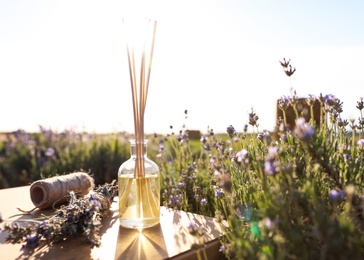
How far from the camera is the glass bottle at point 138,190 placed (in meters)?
2.05

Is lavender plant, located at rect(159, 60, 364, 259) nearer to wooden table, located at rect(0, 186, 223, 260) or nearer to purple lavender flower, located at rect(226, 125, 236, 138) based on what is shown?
purple lavender flower, located at rect(226, 125, 236, 138)

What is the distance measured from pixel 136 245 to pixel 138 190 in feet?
0.85

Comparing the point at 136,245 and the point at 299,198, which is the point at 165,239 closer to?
the point at 136,245

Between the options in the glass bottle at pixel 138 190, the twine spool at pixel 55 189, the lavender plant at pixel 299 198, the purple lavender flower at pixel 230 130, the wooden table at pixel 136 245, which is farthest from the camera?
the twine spool at pixel 55 189

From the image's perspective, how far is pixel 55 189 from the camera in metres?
2.54

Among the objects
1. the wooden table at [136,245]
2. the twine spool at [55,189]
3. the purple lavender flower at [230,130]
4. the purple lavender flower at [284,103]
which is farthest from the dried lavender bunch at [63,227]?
the purple lavender flower at [284,103]

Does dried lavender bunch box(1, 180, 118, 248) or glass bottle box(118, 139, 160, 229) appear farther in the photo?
glass bottle box(118, 139, 160, 229)

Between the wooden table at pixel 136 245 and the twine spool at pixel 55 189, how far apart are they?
1.22 feet

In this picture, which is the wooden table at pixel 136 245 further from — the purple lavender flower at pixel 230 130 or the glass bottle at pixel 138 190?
the purple lavender flower at pixel 230 130

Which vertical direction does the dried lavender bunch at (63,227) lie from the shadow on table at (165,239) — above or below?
above

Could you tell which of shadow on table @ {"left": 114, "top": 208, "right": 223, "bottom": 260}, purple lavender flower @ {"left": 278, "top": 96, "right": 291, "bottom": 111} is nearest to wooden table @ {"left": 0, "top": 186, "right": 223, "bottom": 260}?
shadow on table @ {"left": 114, "top": 208, "right": 223, "bottom": 260}

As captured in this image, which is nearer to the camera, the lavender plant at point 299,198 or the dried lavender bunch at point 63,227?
the lavender plant at point 299,198

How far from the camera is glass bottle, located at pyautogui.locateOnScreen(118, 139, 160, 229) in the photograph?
2055mm

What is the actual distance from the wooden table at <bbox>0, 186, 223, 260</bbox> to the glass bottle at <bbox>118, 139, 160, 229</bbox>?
6 cm
